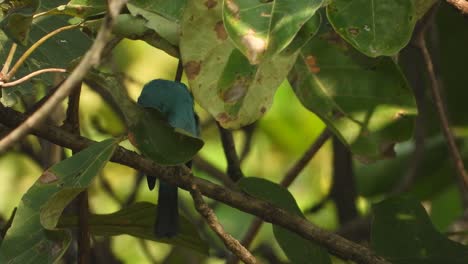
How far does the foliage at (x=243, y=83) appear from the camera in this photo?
1.92 m

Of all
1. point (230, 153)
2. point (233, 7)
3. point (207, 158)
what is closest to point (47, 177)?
point (233, 7)

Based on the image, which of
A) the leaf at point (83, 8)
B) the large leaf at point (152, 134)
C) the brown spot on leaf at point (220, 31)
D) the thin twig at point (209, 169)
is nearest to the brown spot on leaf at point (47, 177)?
the large leaf at point (152, 134)

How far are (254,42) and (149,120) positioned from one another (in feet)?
1.39

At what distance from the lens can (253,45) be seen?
5.73 ft

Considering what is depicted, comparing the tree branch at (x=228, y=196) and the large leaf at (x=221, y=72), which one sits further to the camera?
the tree branch at (x=228, y=196)

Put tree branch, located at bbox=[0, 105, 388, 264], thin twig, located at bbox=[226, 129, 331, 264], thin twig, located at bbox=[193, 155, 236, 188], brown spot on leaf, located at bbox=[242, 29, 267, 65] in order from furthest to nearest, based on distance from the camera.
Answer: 1. thin twig, located at bbox=[193, 155, 236, 188]
2. thin twig, located at bbox=[226, 129, 331, 264]
3. tree branch, located at bbox=[0, 105, 388, 264]
4. brown spot on leaf, located at bbox=[242, 29, 267, 65]

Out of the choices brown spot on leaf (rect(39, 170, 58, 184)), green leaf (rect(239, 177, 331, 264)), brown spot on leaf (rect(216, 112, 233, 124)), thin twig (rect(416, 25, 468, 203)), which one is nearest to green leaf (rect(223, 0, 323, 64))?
brown spot on leaf (rect(216, 112, 233, 124))

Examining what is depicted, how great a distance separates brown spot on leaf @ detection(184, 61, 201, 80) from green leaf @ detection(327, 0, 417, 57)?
0.25m

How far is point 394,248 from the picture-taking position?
245 cm

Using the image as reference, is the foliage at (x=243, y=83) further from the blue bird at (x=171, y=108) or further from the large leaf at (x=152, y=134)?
the blue bird at (x=171, y=108)

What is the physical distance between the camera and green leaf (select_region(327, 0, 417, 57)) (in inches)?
75.4

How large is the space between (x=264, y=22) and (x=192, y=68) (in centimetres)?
23

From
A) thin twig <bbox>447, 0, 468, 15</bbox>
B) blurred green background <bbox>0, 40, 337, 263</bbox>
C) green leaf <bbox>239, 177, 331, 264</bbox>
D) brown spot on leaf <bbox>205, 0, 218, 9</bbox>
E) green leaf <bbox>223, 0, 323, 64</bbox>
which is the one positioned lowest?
blurred green background <bbox>0, 40, 337, 263</bbox>

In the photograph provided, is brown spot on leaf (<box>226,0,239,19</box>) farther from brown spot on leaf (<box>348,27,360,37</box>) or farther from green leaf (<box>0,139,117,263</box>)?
green leaf (<box>0,139,117,263</box>)
